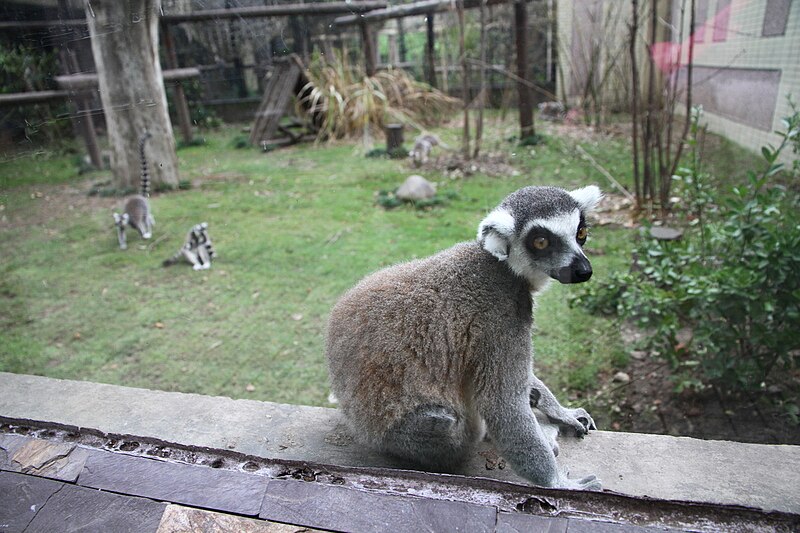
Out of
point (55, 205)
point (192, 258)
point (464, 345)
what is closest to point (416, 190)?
point (192, 258)

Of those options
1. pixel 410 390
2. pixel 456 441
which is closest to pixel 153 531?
pixel 410 390

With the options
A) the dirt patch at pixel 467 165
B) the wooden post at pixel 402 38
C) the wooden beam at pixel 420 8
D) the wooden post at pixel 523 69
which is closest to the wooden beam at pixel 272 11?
the wooden beam at pixel 420 8

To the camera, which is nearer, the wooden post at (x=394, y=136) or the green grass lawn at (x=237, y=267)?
the green grass lawn at (x=237, y=267)

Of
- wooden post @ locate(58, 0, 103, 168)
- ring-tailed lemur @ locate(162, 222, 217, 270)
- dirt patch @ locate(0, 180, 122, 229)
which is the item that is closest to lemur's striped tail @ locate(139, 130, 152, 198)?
dirt patch @ locate(0, 180, 122, 229)

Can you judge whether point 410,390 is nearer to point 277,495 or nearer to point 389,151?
point 277,495

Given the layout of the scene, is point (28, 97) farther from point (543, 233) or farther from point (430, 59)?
point (430, 59)

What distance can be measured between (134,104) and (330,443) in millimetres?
4877

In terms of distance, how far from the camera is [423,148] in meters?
6.77

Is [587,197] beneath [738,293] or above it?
above

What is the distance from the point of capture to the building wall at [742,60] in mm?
4016

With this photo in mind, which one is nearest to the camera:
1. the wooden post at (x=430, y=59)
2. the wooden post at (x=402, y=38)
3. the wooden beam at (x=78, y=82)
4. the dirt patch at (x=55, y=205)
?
the wooden beam at (x=78, y=82)

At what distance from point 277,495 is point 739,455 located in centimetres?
148

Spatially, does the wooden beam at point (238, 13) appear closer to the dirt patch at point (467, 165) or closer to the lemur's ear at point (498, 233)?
the lemur's ear at point (498, 233)

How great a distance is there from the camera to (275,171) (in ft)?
20.6
